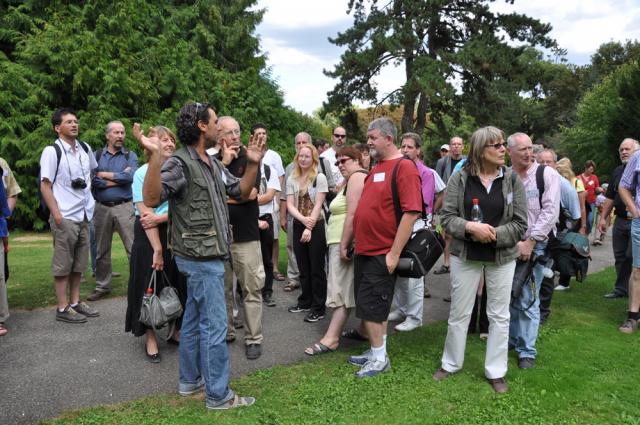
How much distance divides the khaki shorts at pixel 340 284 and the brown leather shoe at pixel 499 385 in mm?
1462

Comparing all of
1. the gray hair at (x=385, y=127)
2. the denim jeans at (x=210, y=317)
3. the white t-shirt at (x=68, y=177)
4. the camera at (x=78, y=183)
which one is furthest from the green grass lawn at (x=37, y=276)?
the gray hair at (x=385, y=127)

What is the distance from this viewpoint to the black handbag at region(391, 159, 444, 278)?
4004 mm

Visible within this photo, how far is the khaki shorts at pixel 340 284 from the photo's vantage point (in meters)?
4.80

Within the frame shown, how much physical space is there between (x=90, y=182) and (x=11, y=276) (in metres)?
3.20

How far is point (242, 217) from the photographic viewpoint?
453 centimetres

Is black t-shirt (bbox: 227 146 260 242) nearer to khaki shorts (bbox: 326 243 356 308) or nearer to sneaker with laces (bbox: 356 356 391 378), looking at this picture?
khaki shorts (bbox: 326 243 356 308)

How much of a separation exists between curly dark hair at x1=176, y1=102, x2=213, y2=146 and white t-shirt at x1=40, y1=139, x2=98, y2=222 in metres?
2.83

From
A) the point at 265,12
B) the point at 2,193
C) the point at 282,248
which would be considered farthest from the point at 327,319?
the point at 265,12

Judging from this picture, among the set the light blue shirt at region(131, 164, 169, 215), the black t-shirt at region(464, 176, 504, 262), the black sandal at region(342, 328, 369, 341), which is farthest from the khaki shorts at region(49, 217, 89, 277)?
the black t-shirt at region(464, 176, 504, 262)

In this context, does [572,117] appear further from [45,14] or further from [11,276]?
[11,276]

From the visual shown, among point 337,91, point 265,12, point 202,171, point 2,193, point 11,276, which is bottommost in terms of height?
point 11,276

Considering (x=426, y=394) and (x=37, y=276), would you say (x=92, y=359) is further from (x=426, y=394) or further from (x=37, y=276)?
(x=37, y=276)

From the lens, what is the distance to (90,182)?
5.96m

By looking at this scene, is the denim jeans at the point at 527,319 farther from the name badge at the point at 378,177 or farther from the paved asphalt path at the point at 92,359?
the name badge at the point at 378,177
